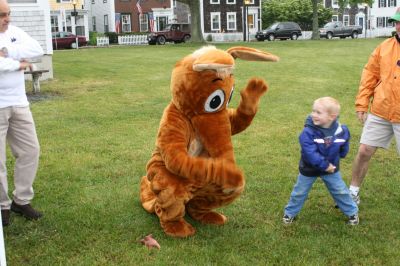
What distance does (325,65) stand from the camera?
61.4 feet

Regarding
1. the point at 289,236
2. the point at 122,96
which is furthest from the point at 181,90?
the point at 122,96

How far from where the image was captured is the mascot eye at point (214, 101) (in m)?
4.19

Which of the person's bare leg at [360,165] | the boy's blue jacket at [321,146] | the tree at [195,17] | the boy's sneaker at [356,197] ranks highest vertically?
the tree at [195,17]

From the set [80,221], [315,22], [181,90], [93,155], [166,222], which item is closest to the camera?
[181,90]

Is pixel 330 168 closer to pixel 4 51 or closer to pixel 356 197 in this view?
pixel 356 197

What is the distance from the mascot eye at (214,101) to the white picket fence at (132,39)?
141ft

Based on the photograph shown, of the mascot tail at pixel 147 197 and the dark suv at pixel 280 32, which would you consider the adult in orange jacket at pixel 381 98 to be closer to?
the mascot tail at pixel 147 197

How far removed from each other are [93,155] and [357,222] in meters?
3.86

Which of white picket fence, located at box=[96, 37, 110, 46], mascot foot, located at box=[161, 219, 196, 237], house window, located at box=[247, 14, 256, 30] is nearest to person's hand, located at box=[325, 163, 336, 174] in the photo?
mascot foot, located at box=[161, 219, 196, 237]

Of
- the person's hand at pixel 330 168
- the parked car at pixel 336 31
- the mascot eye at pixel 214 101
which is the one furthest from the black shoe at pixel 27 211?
the parked car at pixel 336 31

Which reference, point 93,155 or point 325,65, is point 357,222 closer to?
point 93,155

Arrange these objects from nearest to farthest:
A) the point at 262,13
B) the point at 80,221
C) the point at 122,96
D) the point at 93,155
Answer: the point at 80,221
the point at 93,155
the point at 122,96
the point at 262,13

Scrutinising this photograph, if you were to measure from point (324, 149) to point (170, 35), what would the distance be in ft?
130

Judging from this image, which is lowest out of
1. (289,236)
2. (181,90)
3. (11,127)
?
(289,236)
